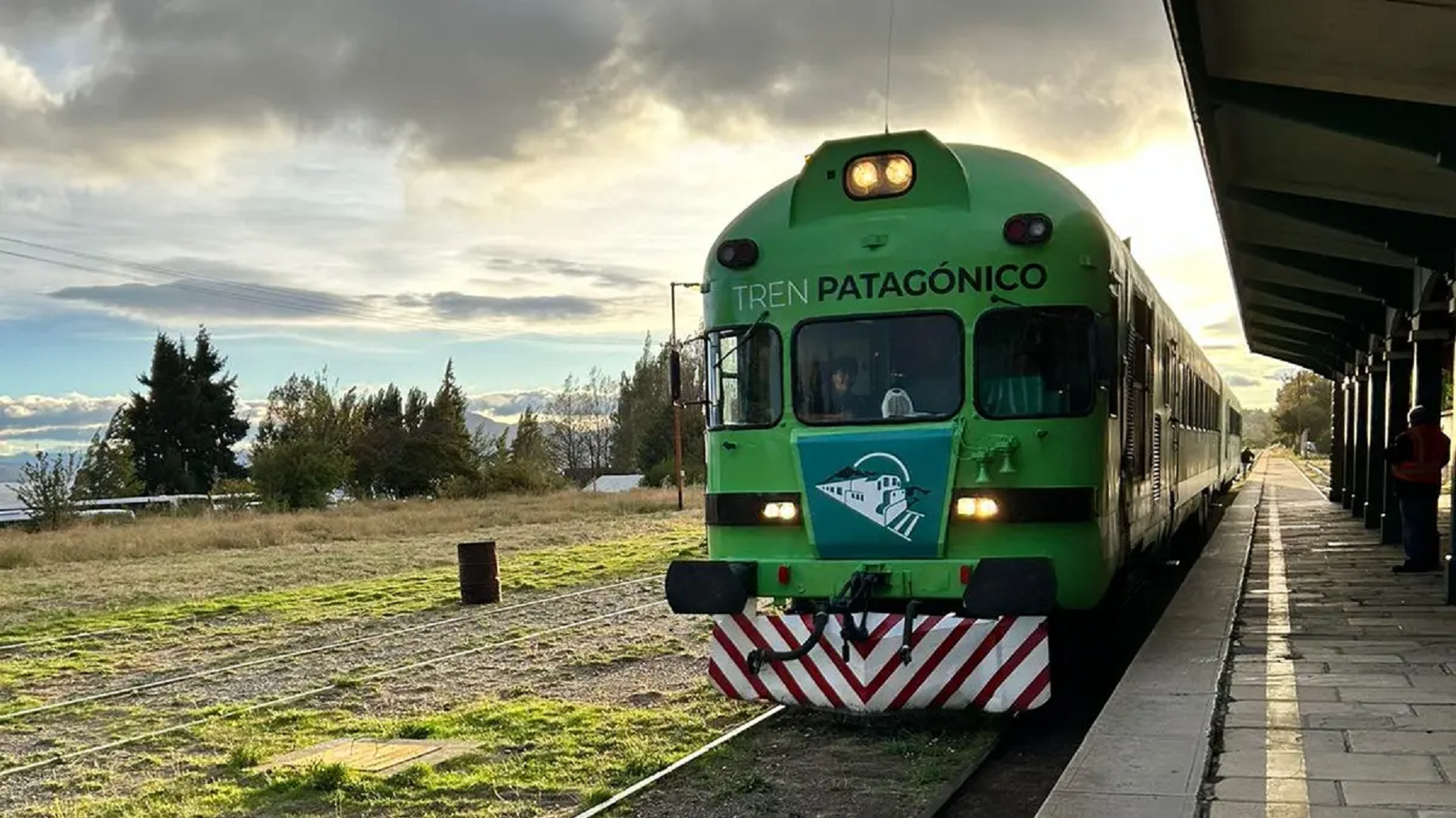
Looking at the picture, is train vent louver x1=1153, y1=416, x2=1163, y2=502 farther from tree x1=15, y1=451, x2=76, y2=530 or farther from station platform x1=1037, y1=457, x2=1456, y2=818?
tree x1=15, y1=451, x2=76, y2=530

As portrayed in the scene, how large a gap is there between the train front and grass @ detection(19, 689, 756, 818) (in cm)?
92

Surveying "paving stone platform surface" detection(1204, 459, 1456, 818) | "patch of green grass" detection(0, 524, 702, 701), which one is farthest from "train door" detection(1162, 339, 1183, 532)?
"patch of green grass" detection(0, 524, 702, 701)

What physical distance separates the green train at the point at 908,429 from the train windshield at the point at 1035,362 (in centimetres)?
1

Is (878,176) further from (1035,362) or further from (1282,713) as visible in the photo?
(1282,713)

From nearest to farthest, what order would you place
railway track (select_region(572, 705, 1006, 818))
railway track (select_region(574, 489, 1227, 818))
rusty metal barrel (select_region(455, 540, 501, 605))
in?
railway track (select_region(572, 705, 1006, 818)) → railway track (select_region(574, 489, 1227, 818)) → rusty metal barrel (select_region(455, 540, 501, 605))

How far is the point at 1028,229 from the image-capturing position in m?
7.11

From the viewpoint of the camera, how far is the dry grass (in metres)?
27.5

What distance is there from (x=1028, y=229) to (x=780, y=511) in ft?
7.09

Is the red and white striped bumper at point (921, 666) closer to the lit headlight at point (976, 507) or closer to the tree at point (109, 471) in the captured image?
the lit headlight at point (976, 507)

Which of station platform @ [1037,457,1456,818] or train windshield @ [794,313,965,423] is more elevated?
train windshield @ [794,313,965,423]

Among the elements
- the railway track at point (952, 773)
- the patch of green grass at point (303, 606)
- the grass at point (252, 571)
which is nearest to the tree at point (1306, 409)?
the grass at point (252, 571)

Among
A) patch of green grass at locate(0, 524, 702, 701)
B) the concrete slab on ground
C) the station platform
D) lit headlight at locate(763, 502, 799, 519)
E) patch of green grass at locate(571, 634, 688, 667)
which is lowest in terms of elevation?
patch of green grass at locate(0, 524, 702, 701)

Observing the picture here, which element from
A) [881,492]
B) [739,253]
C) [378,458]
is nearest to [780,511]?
[881,492]

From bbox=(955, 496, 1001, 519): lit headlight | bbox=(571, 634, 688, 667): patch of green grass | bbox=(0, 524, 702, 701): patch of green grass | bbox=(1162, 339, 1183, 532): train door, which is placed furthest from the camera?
bbox=(0, 524, 702, 701): patch of green grass
